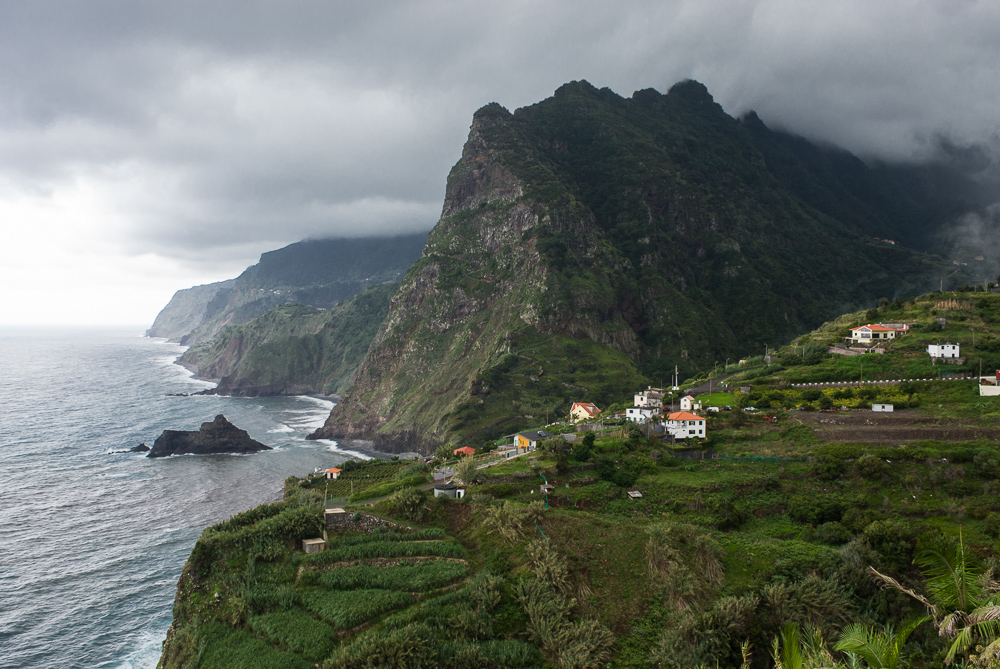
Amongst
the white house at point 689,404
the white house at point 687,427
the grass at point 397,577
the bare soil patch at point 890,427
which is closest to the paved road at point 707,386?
the white house at point 689,404

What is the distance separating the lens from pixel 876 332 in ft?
231

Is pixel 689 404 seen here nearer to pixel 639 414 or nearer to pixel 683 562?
pixel 639 414

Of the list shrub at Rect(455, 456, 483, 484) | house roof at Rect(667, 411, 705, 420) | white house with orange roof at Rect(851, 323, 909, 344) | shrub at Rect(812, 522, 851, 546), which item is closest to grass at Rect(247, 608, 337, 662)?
shrub at Rect(455, 456, 483, 484)

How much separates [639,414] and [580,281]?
245 ft

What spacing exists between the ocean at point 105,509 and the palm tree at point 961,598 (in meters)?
44.0

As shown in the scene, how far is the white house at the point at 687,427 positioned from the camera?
50.0 metres

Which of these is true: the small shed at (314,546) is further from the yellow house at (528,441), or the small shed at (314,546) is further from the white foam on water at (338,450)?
the white foam on water at (338,450)

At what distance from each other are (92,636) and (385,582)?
90.2 ft

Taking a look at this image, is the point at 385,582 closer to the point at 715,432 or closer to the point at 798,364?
the point at 715,432

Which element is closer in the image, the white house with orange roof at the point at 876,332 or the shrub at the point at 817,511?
the shrub at the point at 817,511

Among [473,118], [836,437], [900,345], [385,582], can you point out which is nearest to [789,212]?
[473,118]

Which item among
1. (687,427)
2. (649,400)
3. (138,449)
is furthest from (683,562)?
(138,449)

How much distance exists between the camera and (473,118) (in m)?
180

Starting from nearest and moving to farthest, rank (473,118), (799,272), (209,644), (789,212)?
(209,644)
(799,272)
(473,118)
(789,212)
